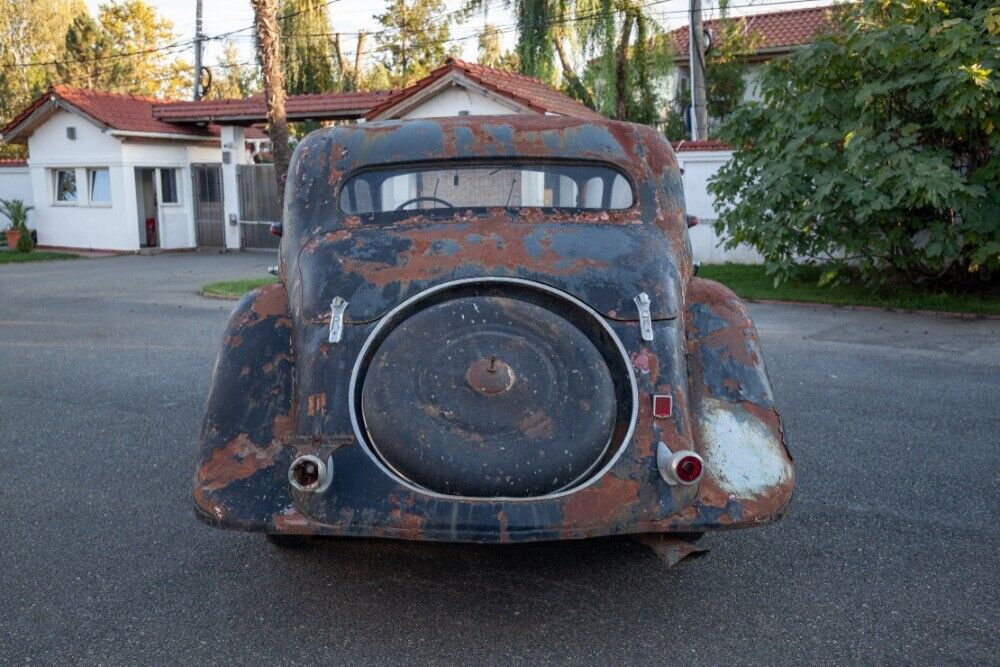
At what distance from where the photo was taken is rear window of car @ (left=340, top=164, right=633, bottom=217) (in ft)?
14.4

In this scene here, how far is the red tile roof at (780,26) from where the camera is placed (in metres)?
27.2

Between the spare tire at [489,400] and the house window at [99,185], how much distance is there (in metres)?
22.5

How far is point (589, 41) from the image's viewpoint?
22.5 metres

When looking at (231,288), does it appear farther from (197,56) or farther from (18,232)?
(197,56)

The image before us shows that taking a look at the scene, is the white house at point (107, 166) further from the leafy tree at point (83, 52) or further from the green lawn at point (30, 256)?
the leafy tree at point (83, 52)

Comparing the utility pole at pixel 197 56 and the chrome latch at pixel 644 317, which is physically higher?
the utility pole at pixel 197 56

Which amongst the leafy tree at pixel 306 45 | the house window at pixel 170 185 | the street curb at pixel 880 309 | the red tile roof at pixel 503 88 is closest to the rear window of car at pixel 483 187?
the street curb at pixel 880 309

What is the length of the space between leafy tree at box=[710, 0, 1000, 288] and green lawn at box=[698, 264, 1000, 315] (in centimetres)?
28

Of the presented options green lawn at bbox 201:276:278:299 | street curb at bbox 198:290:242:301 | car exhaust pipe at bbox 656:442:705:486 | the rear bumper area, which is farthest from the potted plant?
car exhaust pipe at bbox 656:442:705:486

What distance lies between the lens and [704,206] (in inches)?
667

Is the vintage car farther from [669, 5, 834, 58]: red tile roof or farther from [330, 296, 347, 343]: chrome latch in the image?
[669, 5, 834, 58]: red tile roof

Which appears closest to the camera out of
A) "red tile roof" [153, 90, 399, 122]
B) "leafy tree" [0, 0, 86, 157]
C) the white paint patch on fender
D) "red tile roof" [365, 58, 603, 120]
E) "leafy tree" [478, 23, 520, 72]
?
the white paint patch on fender

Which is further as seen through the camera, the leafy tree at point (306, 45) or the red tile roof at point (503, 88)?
the leafy tree at point (306, 45)

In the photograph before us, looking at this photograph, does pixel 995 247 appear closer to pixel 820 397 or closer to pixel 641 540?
pixel 820 397
